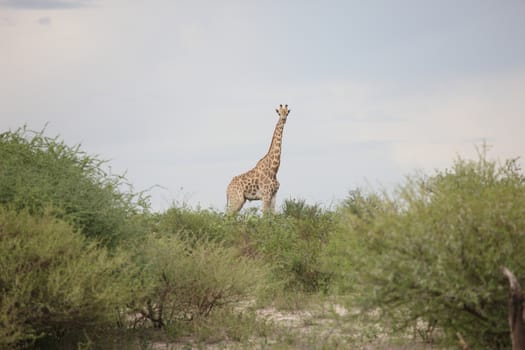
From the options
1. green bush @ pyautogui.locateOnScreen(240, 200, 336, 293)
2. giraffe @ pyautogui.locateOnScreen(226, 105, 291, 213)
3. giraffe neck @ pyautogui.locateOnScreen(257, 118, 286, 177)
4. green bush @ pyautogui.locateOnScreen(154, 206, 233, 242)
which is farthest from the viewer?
giraffe neck @ pyautogui.locateOnScreen(257, 118, 286, 177)

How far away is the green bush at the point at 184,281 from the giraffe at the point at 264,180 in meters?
12.3

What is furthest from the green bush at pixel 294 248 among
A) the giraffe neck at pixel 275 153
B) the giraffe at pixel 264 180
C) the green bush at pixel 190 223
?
the giraffe neck at pixel 275 153

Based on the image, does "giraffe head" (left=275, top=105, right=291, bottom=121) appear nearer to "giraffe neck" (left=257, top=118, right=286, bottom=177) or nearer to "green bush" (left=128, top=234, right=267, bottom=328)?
"giraffe neck" (left=257, top=118, right=286, bottom=177)

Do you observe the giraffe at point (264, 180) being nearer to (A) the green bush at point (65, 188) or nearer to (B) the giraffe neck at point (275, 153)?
(B) the giraffe neck at point (275, 153)

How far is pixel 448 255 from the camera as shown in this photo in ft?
22.8

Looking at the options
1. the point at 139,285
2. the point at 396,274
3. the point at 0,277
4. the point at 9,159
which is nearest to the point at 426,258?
the point at 396,274

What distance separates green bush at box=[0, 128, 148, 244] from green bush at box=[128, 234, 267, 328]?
570mm

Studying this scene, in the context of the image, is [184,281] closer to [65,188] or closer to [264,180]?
[65,188]

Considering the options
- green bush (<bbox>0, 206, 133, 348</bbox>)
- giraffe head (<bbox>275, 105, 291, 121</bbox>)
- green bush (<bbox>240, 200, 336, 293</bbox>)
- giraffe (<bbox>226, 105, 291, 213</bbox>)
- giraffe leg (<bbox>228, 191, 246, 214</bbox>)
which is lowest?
green bush (<bbox>0, 206, 133, 348</bbox>)

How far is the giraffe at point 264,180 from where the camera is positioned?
2312 cm

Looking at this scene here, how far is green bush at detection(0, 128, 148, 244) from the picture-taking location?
8.49 m

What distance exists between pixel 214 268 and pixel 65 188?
2.37 meters

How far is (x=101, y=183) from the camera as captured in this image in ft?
30.5

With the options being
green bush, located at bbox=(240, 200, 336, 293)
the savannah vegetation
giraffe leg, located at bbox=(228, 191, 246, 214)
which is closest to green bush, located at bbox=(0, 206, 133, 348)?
the savannah vegetation
